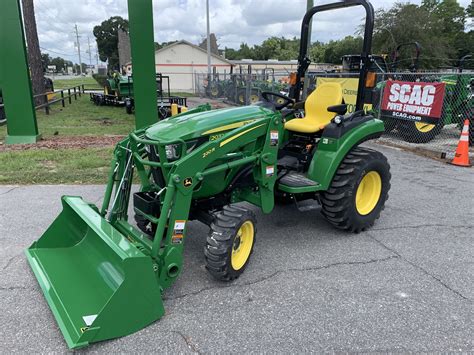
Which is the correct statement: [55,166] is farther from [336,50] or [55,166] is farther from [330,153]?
[336,50]

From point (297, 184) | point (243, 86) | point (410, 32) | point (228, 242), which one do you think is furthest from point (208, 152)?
point (410, 32)

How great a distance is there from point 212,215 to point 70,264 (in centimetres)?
122

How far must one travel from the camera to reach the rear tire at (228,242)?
2975 mm

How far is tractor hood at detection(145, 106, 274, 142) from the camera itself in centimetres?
314

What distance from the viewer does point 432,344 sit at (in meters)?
2.53

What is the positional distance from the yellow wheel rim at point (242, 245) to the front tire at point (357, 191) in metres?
1.08

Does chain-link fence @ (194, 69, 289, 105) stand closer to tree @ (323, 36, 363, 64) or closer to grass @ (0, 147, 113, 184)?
grass @ (0, 147, 113, 184)

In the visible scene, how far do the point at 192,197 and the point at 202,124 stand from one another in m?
0.64

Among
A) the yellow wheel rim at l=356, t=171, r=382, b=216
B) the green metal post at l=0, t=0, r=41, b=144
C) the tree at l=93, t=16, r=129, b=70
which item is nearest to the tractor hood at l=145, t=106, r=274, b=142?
the yellow wheel rim at l=356, t=171, r=382, b=216

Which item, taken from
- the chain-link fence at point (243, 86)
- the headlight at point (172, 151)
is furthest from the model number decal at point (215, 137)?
the chain-link fence at point (243, 86)

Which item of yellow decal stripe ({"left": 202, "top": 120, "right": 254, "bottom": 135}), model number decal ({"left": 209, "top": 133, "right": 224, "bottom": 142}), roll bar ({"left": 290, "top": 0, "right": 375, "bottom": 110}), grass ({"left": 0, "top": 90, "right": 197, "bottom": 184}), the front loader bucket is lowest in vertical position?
grass ({"left": 0, "top": 90, "right": 197, "bottom": 184})

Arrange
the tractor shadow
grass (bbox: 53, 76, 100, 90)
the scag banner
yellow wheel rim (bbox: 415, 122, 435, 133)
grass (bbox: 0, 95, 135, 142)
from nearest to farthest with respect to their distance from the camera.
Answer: the tractor shadow
the scag banner
yellow wheel rim (bbox: 415, 122, 435, 133)
grass (bbox: 0, 95, 135, 142)
grass (bbox: 53, 76, 100, 90)

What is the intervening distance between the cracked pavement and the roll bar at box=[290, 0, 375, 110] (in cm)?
156

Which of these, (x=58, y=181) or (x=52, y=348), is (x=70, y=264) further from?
(x=58, y=181)
